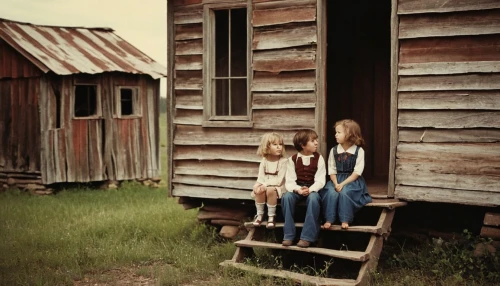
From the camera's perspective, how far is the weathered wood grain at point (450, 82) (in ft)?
22.0

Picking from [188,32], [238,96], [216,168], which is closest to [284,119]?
[238,96]

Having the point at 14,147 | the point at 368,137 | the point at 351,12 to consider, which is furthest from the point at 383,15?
the point at 14,147

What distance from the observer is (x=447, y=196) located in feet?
22.8

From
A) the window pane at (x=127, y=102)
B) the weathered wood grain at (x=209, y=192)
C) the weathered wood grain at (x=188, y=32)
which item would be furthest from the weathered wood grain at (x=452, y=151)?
the window pane at (x=127, y=102)

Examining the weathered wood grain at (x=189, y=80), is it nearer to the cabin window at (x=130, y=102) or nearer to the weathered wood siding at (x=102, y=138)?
the weathered wood siding at (x=102, y=138)

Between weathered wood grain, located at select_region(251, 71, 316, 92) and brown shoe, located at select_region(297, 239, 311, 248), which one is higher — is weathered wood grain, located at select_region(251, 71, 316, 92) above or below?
above

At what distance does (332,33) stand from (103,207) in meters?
5.90

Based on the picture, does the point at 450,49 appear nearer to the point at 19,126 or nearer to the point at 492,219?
the point at 492,219

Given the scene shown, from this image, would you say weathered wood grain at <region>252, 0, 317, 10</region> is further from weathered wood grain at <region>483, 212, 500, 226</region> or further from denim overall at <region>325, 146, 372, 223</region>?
weathered wood grain at <region>483, 212, 500, 226</region>

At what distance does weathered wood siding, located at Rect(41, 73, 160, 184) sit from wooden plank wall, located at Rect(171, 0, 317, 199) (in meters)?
6.60

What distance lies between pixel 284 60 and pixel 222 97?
1.27m

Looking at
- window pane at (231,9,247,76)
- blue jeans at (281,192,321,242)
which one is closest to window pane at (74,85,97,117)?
window pane at (231,9,247,76)

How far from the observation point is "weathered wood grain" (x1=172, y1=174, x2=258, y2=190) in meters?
8.50

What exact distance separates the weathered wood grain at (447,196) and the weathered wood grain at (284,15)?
97.3 inches
